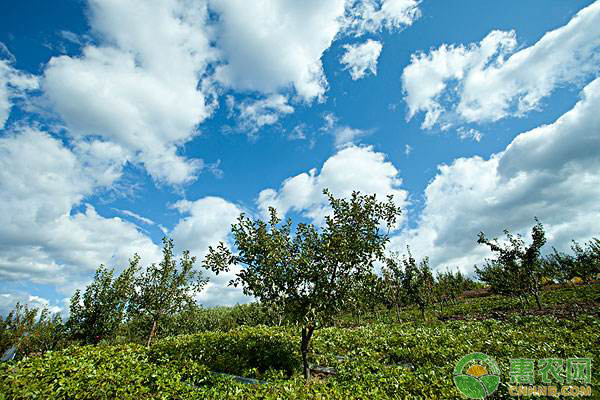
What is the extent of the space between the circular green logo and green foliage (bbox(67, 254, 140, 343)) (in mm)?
21657

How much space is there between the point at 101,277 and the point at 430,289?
29447 millimetres

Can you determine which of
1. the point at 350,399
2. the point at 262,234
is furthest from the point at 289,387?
the point at 262,234

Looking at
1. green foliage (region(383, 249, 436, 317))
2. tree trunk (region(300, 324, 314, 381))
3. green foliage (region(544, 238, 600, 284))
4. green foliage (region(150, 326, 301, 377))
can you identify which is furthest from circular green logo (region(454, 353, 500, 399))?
green foliage (region(544, 238, 600, 284))

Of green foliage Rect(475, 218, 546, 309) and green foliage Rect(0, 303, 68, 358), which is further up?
green foliage Rect(475, 218, 546, 309)

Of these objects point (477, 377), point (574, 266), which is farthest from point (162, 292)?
point (574, 266)

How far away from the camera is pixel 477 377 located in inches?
332

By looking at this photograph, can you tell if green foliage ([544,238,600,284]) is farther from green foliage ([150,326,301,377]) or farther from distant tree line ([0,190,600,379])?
green foliage ([150,326,301,377])

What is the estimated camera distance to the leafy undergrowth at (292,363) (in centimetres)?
721

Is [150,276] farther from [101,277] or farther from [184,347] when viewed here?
[184,347]

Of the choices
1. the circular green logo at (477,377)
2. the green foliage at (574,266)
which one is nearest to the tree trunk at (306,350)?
the circular green logo at (477,377)

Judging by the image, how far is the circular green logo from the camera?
25.1ft

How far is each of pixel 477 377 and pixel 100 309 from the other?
22.9 m

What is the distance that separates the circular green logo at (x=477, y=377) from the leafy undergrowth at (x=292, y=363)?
24 centimetres

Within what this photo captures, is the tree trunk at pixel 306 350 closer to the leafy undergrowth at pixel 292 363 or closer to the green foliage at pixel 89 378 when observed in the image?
the leafy undergrowth at pixel 292 363
